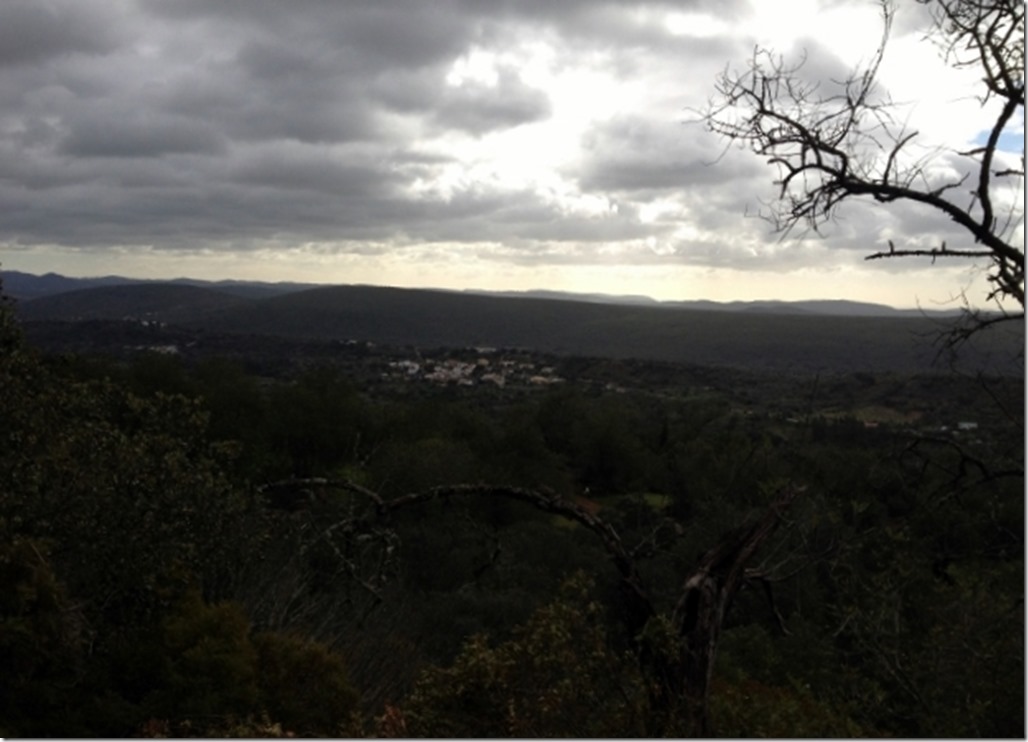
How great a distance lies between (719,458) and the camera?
35.2 m

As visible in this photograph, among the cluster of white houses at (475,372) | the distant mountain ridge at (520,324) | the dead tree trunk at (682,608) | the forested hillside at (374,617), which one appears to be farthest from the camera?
the distant mountain ridge at (520,324)

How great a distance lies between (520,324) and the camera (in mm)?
125750

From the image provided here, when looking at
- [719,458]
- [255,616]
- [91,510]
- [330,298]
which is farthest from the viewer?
[330,298]

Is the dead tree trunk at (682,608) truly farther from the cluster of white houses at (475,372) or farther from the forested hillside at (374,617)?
the cluster of white houses at (475,372)

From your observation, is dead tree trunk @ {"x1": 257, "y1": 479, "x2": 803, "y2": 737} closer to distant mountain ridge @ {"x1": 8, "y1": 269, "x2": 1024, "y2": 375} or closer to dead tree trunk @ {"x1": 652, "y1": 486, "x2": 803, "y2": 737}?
dead tree trunk @ {"x1": 652, "y1": 486, "x2": 803, "y2": 737}

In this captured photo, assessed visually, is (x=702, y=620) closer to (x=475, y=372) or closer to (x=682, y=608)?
(x=682, y=608)

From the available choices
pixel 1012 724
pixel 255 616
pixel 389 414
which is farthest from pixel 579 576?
pixel 389 414

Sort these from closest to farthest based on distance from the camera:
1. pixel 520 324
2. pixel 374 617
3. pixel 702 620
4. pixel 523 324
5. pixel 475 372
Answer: pixel 702 620
pixel 374 617
pixel 475 372
pixel 520 324
pixel 523 324

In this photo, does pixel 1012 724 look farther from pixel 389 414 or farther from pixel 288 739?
pixel 389 414

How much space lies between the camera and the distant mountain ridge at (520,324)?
296 feet

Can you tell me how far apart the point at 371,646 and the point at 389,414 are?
27644 millimetres

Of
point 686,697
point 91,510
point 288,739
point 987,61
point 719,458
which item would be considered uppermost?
point 987,61

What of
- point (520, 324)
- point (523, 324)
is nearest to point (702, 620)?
point (520, 324)

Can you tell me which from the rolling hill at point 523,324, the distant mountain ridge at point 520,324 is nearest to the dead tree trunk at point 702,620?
the rolling hill at point 523,324
